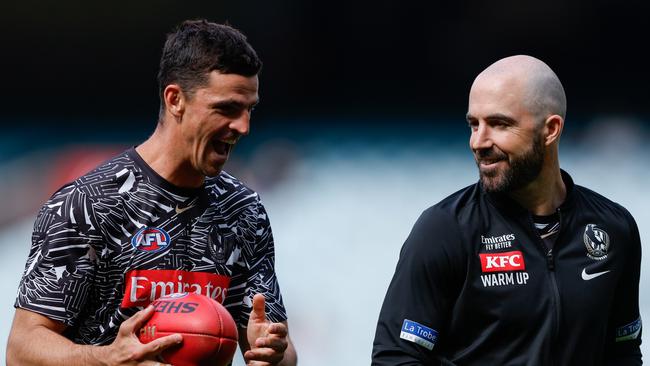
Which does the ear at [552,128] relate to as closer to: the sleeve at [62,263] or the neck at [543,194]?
the neck at [543,194]

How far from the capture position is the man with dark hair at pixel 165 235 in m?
3.92

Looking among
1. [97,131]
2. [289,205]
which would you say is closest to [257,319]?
[289,205]

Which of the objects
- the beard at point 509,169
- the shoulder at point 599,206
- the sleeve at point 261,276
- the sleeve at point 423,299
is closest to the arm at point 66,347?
the sleeve at point 261,276

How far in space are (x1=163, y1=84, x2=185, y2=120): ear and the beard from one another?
105 centimetres

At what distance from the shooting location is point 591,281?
13.4 ft

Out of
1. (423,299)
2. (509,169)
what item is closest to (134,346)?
(423,299)

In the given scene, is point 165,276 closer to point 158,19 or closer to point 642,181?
point 158,19

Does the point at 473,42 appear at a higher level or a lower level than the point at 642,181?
higher

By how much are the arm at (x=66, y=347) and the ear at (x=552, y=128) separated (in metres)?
1.45

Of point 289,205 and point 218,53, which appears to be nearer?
point 218,53

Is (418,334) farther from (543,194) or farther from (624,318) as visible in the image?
(624,318)

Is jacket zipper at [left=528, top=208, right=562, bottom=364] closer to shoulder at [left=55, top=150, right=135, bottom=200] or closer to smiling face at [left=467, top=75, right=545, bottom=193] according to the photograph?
smiling face at [left=467, top=75, right=545, bottom=193]

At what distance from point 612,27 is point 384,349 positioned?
3471 millimetres

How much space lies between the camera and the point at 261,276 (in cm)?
432
